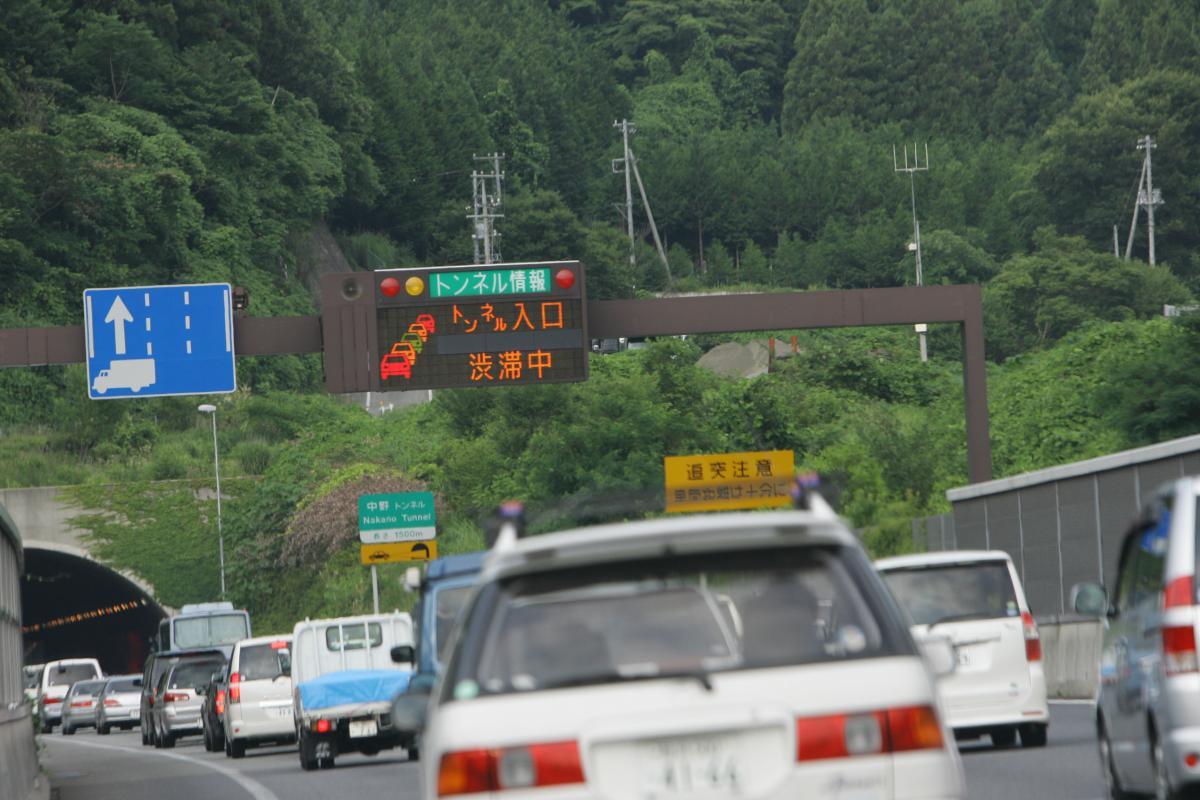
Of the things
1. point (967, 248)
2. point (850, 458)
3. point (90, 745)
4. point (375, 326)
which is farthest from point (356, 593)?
point (967, 248)


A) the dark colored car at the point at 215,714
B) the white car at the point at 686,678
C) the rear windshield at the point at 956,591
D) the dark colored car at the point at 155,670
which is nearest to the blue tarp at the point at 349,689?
the dark colored car at the point at 215,714

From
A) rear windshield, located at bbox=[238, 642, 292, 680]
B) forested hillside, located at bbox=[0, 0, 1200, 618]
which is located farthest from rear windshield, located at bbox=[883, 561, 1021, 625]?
forested hillside, located at bbox=[0, 0, 1200, 618]

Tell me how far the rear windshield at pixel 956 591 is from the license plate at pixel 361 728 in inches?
A: 346

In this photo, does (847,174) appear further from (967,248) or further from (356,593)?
(356,593)

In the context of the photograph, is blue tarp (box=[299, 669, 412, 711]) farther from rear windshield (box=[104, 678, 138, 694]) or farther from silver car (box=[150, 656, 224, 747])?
rear windshield (box=[104, 678, 138, 694])

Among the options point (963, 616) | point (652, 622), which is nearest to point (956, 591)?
point (963, 616)

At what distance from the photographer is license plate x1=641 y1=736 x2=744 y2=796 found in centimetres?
657

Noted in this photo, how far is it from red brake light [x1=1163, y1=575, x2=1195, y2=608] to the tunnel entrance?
2700 inches

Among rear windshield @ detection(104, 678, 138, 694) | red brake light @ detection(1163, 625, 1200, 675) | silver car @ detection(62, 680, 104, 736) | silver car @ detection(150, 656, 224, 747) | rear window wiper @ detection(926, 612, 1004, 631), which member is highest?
red brake light @ detection(1163, 625, 1200, 675)

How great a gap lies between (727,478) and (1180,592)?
37.7 m

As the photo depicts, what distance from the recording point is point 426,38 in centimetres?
16250

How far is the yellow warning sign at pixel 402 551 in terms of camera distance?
136ft

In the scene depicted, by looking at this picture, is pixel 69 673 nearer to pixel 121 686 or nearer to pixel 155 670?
pixel 121 686

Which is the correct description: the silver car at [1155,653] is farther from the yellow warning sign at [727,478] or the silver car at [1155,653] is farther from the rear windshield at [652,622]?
the yellow warning sign at [727,478]
